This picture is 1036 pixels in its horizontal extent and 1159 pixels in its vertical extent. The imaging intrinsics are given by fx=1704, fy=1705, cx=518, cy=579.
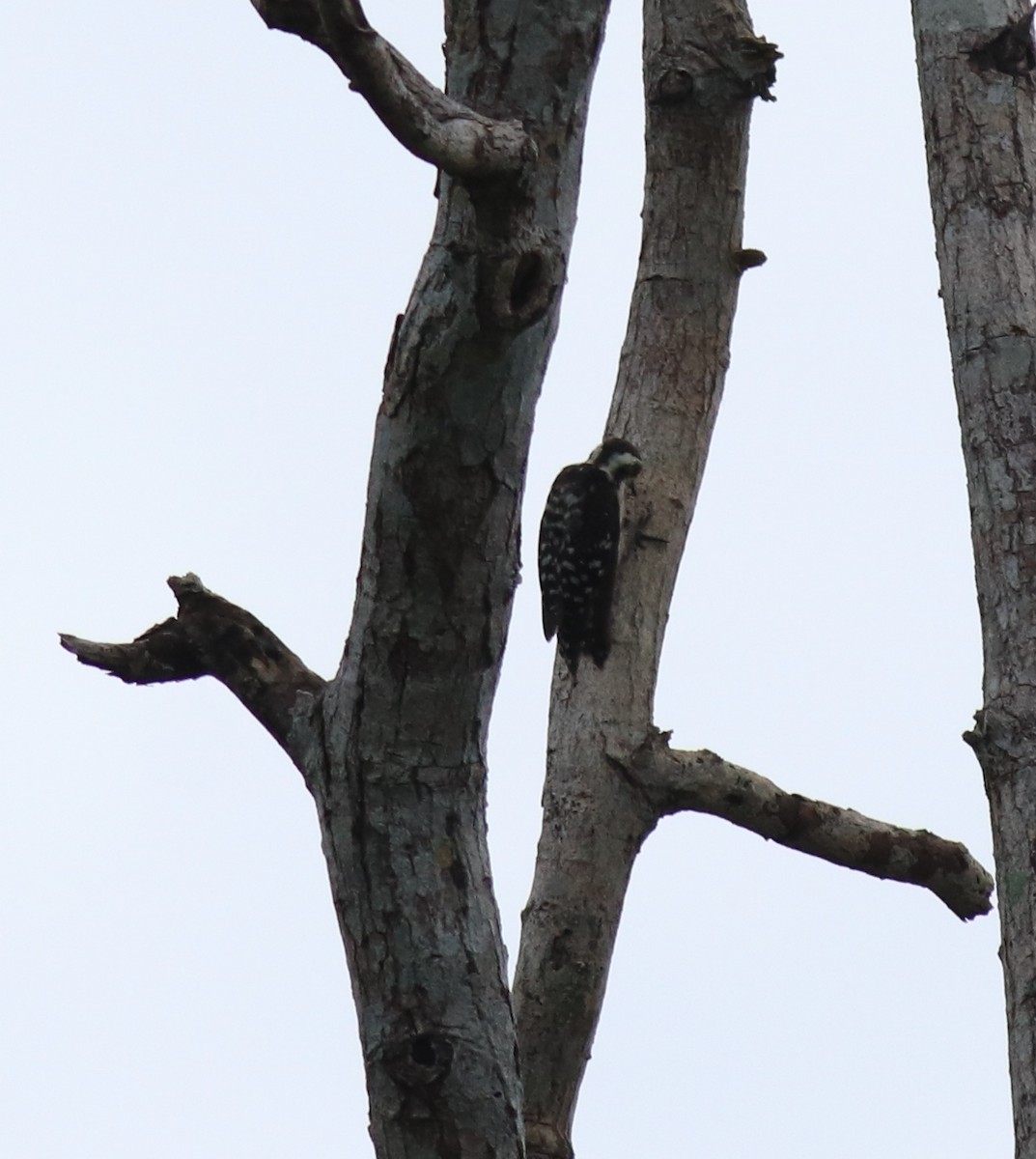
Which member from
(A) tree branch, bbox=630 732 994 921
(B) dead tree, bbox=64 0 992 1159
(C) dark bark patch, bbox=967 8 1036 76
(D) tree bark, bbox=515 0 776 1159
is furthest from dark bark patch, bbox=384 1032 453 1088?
(C) dark bark patch, bbox=967 8 1036 76

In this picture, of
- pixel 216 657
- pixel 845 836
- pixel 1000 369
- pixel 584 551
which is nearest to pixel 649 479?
pixel 845 836

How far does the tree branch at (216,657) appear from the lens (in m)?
3.25

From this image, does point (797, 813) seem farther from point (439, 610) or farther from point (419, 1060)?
point (439, 610)

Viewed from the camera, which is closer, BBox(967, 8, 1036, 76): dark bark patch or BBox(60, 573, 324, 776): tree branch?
BBox(60, 573, 324, 776): tree branch

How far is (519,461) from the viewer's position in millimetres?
2867

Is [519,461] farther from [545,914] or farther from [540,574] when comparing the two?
[540,574]

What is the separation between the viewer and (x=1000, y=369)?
4.61m

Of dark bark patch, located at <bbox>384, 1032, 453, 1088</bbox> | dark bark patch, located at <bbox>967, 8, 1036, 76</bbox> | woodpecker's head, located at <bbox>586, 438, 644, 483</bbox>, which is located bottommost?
dark bark patch, located at <bbox>384, 1032, 453, 1088</bbox>

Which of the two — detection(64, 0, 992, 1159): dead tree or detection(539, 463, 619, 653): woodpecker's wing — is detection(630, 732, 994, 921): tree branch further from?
detection(64, 0, 992, 1159): dead tree

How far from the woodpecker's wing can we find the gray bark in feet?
5.93

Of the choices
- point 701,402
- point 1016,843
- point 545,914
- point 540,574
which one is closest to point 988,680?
point 1016,843

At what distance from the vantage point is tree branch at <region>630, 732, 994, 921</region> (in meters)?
5.32

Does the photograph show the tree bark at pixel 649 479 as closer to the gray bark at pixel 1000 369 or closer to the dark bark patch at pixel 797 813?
the dark bark patch at pixel 797 813

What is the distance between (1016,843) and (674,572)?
2276 mm
